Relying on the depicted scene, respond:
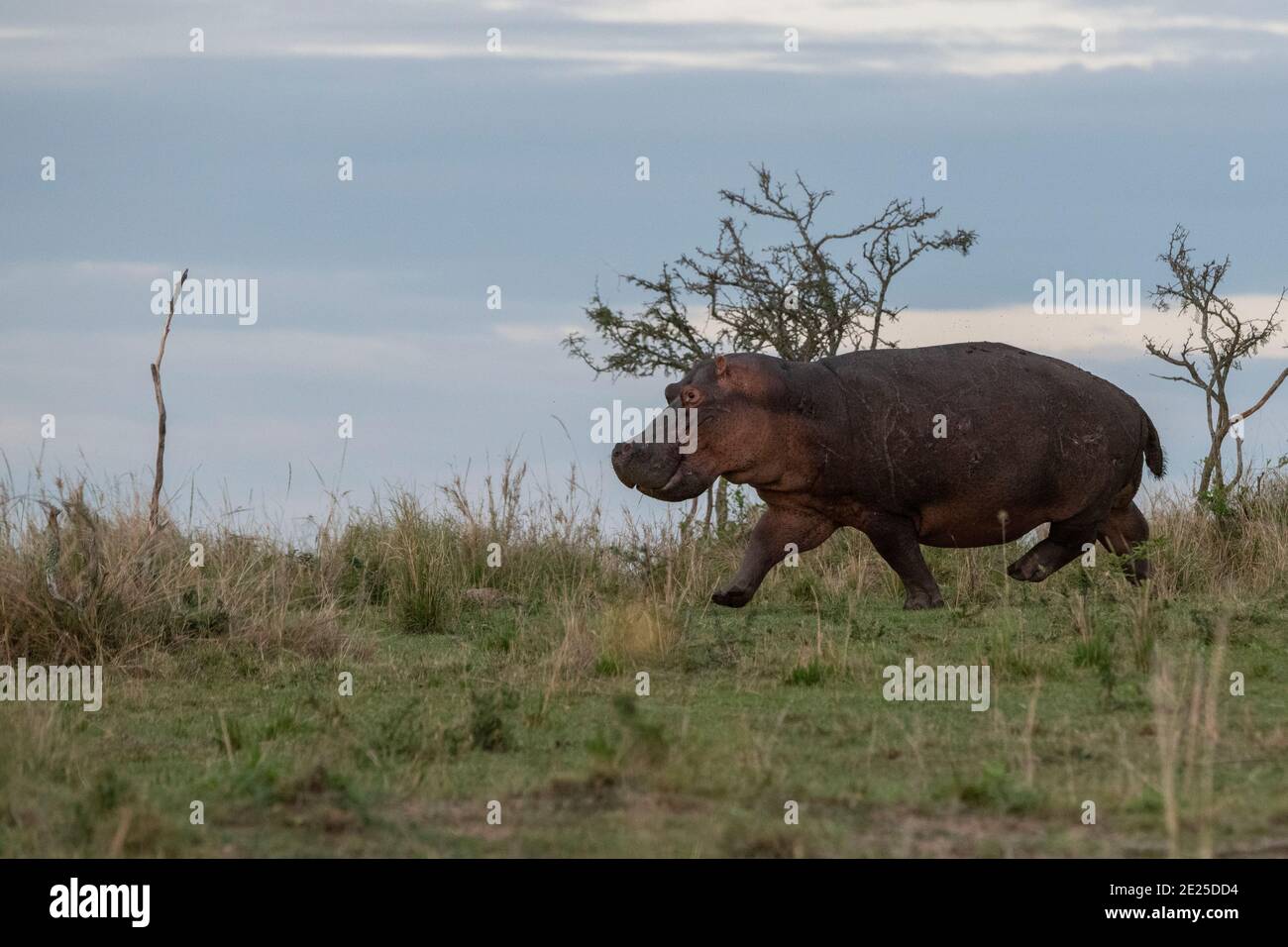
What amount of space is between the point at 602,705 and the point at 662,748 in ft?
7.18

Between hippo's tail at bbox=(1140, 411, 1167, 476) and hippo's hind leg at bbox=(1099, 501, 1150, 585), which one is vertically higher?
hippo's tail at bbox=(1140, 411, 1167, 476)

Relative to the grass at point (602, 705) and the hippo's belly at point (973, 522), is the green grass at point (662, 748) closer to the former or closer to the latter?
the grass at point (602, 705)

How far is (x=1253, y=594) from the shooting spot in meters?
13.3

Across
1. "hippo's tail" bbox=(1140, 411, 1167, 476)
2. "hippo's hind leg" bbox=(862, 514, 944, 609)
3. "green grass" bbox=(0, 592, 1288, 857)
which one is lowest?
"green grass" bbox=(0, 592, 1288, 857)

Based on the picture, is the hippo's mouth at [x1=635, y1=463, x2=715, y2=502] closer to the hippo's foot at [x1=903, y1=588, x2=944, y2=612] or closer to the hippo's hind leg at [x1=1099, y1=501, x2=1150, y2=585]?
A: the hippo's foot at [x1=903, y1=588, x2=944, y2=612]

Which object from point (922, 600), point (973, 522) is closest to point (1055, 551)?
point (973, 522)

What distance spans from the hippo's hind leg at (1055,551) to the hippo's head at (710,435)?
2256mm

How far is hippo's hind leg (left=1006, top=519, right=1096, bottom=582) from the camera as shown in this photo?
40.8ft

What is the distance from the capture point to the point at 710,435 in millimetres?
11133

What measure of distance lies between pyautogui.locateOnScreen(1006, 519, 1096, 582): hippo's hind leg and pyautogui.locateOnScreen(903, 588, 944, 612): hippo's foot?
64cm

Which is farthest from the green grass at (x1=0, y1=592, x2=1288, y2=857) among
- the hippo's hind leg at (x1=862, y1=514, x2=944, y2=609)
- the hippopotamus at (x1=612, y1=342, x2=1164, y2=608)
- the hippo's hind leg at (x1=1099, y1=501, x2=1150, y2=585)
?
the hippo's hind leg at (x1=1099, y1=501, x2=1150, y2=585)

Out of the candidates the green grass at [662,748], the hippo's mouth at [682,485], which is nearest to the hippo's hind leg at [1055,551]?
the green grass at [662,748]

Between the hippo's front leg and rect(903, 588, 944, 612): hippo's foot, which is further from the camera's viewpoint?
rect(903, 588, 944, 612): hippo's foot

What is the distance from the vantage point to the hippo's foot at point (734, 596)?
1162 cm
